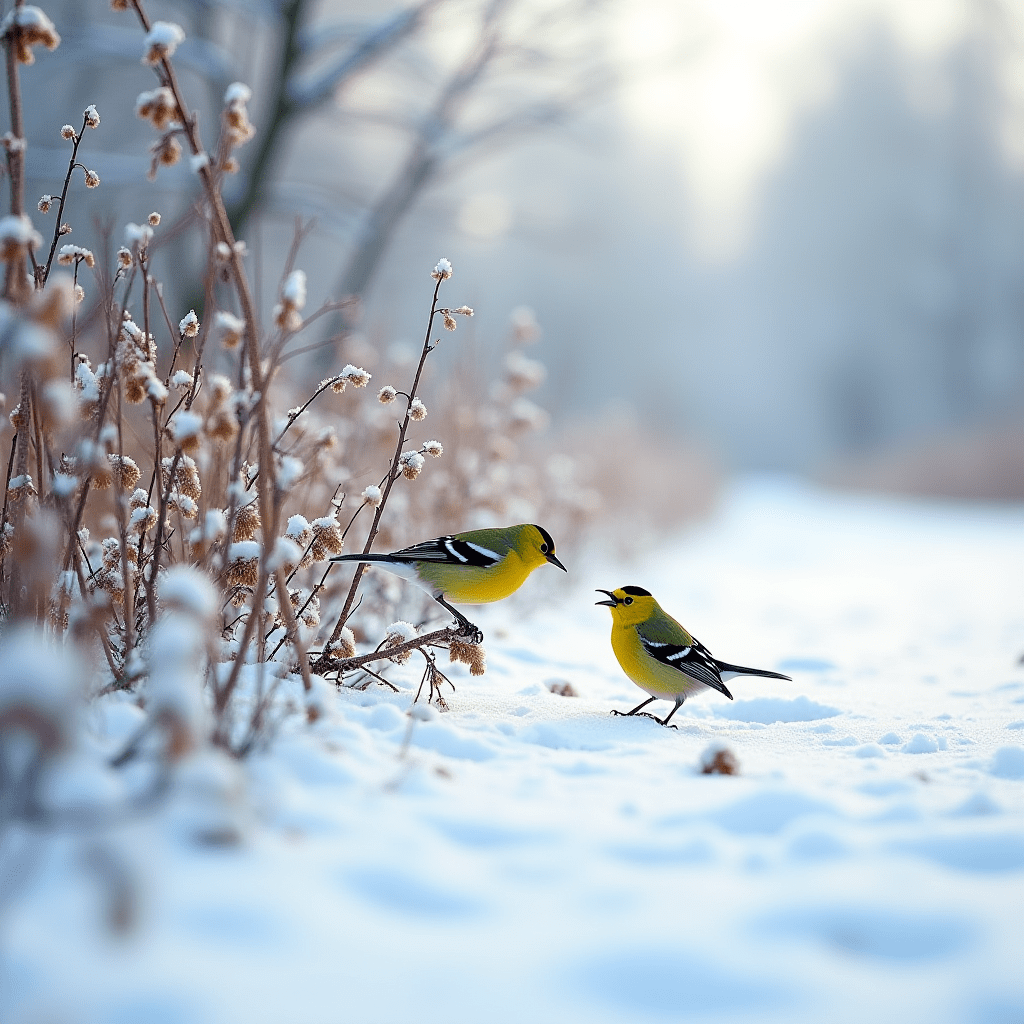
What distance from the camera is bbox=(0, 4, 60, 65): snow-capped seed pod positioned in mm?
1988

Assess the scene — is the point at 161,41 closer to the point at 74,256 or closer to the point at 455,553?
the point at 74,256

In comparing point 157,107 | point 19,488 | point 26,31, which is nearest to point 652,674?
point 19,488

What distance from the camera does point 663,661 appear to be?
349 centimetres

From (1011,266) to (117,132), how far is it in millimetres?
72392

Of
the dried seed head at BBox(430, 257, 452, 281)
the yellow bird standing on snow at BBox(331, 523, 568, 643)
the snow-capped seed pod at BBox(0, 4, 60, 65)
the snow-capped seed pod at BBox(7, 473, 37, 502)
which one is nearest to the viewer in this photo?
the snow-capped seed pod at BBox(0, 4, 60, 65)

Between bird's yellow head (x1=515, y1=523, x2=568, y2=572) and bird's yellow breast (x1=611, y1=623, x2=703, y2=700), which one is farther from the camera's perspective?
bird's yellow head (x1=515, y1=523, x2=568, y2=572)

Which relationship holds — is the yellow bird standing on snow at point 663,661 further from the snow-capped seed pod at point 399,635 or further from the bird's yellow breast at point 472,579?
the snow-capped seed pod at point 399,635

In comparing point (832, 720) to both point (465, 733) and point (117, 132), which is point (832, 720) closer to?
point (465, 733)

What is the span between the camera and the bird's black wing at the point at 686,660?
3.49m

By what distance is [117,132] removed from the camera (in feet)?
37.2

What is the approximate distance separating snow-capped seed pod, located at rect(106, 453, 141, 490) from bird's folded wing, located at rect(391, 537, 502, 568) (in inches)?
48.3

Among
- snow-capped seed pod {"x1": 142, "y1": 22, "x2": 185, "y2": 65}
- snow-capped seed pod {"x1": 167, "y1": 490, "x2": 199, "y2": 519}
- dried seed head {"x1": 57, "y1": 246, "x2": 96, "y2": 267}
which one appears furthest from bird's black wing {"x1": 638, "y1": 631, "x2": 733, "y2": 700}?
snow-capped seed pod {"x1": 142, "y1": 22, "x2": 185, "y2": 65}

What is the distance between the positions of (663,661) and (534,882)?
1.79 metres

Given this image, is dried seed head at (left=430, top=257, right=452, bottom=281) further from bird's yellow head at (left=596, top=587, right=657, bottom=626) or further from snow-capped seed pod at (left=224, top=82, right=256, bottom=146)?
bird's yellow head at (left=596, top=587, right=657, bottom=626)
